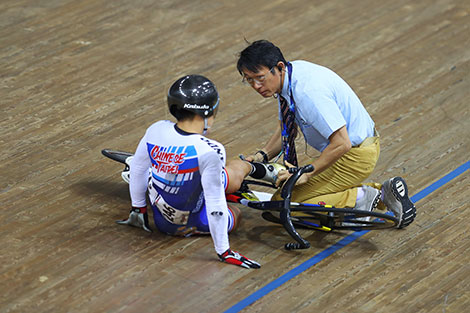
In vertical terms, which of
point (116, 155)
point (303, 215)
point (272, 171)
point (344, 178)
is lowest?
point (303, 215)

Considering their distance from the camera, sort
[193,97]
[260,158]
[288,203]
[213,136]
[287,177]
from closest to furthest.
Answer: [193,97]
[288,203]
[287,177]
[260,158]
[213,136]

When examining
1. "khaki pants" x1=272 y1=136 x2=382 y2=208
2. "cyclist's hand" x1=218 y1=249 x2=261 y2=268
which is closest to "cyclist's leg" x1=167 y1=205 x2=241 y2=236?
"cyclist's hand" x1=218 y1=249 x2=261 y2=268

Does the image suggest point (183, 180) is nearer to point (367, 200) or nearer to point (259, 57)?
point (259, 57)

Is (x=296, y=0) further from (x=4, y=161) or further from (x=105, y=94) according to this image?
(x=4, y=161)

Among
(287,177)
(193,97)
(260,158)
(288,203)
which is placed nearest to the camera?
(193,97)

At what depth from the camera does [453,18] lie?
7992 millimetres

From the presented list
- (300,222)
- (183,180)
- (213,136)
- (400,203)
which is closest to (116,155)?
(213,136)

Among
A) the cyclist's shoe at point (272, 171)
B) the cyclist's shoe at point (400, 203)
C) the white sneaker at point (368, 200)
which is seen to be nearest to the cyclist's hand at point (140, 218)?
the cyclist's shoe at point (272, 171)

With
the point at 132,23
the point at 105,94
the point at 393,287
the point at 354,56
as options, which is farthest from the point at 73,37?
the point at 393,287

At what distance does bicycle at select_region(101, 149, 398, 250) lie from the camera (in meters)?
4.43

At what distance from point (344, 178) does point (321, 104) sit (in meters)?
0.62

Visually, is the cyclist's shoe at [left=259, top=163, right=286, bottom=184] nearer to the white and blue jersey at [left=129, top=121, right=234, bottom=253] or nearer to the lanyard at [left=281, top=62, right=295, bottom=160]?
the lanyard at [left=281, top=62, right=295, bottom=160]

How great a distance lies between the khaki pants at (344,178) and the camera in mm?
4637

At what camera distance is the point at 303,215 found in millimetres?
4695
